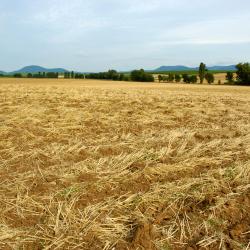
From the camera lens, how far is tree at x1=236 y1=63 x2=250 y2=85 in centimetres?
6012

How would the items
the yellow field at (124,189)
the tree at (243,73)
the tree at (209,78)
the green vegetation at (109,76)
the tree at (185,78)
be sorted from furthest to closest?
the green vegetation at (109,76) → the tree at (185,78) → the tree at (209,78) → the tree at (243,73) → the yellow field at (124,189)

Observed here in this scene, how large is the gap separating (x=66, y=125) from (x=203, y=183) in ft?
16.8

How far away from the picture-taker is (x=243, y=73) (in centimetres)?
6041

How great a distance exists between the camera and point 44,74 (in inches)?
3189

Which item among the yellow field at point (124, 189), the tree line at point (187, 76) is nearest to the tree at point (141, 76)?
the tree line at point (187, 76)

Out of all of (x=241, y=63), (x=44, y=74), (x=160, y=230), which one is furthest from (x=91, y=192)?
(x=44, y=74)

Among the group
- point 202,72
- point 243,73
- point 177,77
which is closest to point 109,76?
point 177,77

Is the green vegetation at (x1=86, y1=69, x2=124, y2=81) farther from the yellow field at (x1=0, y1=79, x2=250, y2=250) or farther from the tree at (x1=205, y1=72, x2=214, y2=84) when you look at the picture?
the yellow field at (x1=0, y1=79, x2=250, y2=250)

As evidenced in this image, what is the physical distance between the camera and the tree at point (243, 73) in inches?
2367

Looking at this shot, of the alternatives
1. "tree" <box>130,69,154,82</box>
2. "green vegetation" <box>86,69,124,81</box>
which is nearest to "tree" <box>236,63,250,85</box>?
"tree" <box>130,69,154,82</box>

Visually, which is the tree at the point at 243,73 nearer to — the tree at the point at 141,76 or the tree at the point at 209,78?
the tree at the point at 209,78

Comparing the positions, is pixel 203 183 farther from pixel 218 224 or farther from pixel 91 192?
pixel 91 192

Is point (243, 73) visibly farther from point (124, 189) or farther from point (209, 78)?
point (124, 189)

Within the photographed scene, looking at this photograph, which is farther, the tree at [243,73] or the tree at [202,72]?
the tree at [202,72]
